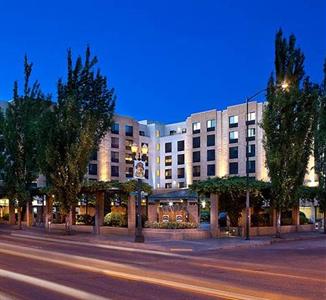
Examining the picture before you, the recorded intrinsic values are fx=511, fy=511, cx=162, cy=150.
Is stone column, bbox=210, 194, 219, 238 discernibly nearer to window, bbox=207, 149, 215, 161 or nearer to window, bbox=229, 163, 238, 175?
window, bbox=229, 163, 238, 175

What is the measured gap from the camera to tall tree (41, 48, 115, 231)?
33.5 metres

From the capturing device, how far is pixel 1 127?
41562 millimetres

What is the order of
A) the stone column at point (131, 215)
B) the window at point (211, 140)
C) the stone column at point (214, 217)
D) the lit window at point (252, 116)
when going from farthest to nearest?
the window at point (211, 140)
the lit window at point (252, 116)
the stone column at point (131, 215)
the stone column at point (214, 217)

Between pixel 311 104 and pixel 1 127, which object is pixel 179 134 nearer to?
pixel 1 127

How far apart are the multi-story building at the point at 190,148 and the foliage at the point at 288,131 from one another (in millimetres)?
46369

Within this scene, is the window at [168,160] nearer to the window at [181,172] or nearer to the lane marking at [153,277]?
the window at [181,172]

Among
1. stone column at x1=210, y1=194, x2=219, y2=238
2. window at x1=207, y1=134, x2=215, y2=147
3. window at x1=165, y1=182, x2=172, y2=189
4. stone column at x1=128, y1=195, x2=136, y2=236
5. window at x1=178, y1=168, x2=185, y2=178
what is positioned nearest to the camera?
stone column at x1=210, y1=194, x2=219, y2=238

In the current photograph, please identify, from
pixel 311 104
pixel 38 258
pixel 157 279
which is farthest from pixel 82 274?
pixel 311 104

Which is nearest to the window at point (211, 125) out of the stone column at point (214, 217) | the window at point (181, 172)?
the window at point (181, 172)

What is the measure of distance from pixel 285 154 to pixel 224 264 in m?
15.5

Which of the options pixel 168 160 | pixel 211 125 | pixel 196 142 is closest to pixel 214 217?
pixel 211 125

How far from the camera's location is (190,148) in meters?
92.2

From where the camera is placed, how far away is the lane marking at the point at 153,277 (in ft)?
36.6

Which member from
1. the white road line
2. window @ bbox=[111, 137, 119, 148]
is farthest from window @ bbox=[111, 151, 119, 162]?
the white road line
